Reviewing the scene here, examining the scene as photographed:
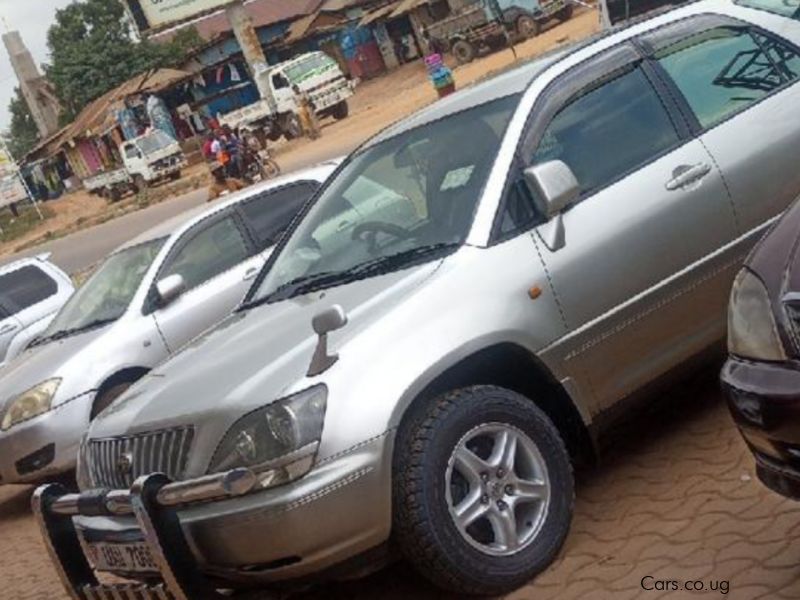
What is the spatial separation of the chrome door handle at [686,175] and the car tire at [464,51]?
37402 mm

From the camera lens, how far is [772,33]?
15.5 feet

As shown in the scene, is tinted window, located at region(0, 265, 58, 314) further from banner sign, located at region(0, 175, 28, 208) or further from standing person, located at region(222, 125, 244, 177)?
banner sign, located at region(0, 175, 28, 208)

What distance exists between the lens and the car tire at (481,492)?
325 centimetres

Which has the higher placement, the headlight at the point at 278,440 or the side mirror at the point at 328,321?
the side mirror at the point at 328,321

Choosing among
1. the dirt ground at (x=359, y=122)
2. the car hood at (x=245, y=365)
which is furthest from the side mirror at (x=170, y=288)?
the dirt ground at (x=359, y=122)

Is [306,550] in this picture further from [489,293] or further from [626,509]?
[626,509]

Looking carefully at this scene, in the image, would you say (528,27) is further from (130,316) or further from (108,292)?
(130,316)

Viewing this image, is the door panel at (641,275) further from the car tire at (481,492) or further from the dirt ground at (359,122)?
the dirt ground at (359,122)

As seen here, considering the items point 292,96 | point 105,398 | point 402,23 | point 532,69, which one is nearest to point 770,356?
point 532,69

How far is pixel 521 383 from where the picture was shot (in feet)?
12.5

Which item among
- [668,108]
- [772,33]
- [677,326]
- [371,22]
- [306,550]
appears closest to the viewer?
[306,550]

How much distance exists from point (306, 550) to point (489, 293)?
109 centimetres

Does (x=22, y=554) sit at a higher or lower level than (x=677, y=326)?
lower

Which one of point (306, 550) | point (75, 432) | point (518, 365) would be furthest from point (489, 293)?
point (75, 432)
